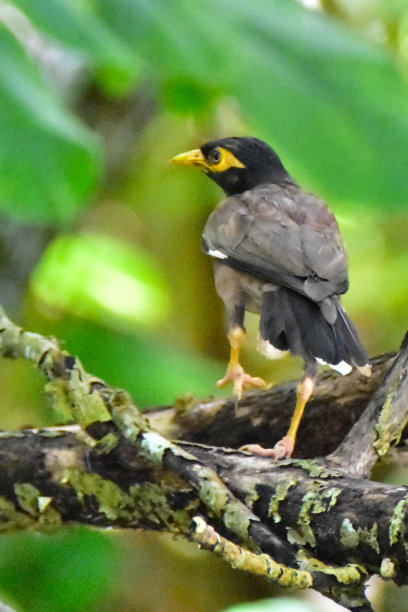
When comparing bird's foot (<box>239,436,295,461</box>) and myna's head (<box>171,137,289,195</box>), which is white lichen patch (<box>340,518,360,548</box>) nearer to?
bird's foot (<box>239,436,295,461</box>)

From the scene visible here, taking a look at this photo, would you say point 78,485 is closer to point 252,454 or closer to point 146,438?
point 146,438

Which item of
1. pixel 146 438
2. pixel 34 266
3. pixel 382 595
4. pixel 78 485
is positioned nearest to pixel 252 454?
pixel 146 438

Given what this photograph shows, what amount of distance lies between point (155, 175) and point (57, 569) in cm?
311

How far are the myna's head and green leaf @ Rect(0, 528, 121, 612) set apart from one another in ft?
4.40

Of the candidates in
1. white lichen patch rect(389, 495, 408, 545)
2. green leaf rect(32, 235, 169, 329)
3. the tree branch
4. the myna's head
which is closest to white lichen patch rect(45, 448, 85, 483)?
the tree branch

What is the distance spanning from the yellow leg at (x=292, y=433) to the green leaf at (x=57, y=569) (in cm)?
93

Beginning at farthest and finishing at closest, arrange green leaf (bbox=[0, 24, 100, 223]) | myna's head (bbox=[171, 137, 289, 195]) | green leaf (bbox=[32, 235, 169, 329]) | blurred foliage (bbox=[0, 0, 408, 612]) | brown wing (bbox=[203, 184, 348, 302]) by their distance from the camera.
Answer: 1. green leaf (bbox=[32, 235, 169, 329])
2. myna's head (bbox=[171, 137, 289, 195])
3. brown wing (bbox=[203, 184, 348, 302])
4. blurred foliage (bbox=[0, 0, 408, 612])
5. green leaf (bbox=[0, 24, 100, 223])

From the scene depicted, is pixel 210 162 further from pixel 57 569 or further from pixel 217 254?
pixel 57 569

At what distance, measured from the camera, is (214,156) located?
371 centimetres

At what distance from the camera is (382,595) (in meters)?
4.86

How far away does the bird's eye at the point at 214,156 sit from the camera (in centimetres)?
369

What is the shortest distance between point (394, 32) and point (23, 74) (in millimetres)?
4281

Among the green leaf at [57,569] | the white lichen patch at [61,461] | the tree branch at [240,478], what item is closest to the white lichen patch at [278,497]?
the tree branch at [240,478]

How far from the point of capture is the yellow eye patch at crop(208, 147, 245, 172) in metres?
3.66
